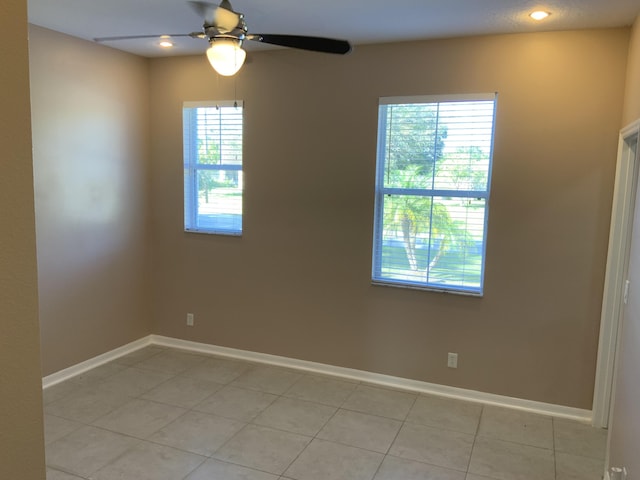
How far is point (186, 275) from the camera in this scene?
4441 mm

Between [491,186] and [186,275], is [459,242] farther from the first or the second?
[186,275]

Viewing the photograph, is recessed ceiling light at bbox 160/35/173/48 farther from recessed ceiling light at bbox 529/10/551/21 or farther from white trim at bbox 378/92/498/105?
recessed ceiling light at bbox 529/10/551/21

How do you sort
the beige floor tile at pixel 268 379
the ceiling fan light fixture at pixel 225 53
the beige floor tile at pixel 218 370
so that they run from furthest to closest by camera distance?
1. the beige floor tile at pixel 218 370
2. the beige floor tile at pixel 268 379
3. the ceiling fan light fixture at pixel 225 53

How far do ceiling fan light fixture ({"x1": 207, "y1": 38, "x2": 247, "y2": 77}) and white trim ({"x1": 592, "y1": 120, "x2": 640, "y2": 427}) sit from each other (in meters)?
2.29

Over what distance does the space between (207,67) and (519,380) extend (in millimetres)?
3601

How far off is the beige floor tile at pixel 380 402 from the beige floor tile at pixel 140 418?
49.5 inches

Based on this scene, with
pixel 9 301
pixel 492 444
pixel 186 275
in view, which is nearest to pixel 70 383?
pixel 186 275

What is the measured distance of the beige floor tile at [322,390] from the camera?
11.7 ft

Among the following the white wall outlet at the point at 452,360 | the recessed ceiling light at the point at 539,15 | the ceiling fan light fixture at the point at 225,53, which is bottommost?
the white wall outlet at the point at 452,360

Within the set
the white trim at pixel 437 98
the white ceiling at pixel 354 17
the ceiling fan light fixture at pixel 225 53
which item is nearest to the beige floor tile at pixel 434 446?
the white trim at pixel 437 98

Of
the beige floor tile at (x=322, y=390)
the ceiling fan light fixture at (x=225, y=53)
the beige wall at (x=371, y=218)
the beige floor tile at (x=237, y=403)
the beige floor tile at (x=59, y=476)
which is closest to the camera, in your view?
the ceiling fan light fixture at (x=225, y=53)

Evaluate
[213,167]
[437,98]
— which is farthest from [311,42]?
[213,167]

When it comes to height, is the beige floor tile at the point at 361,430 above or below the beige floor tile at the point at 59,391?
below

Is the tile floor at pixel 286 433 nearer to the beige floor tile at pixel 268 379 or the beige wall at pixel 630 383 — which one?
the beige floor tile at pixel 268 379
